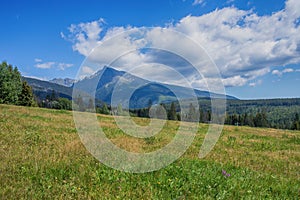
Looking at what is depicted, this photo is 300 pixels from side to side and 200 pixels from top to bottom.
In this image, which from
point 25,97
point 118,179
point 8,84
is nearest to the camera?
point 118,179

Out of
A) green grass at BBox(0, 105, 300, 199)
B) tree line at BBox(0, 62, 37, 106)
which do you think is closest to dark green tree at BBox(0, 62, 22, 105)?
tree line at BBox(0, 62, 37, 106)

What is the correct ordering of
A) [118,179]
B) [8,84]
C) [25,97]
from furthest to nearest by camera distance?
[25,97], [8,84], [118,179]

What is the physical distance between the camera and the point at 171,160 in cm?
868

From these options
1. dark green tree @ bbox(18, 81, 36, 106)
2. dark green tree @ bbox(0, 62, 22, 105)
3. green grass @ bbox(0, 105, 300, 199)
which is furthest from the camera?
dark green tree @ bbox(18, 81, 36, 106)

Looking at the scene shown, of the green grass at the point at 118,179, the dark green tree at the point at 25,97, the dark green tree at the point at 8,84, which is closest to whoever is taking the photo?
the green grass at the point at 118,179

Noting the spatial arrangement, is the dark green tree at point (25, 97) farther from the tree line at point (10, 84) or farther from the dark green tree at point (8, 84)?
the dark green tree at point (8, 84)

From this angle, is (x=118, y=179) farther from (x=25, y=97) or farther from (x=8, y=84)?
(x=25, y=97)

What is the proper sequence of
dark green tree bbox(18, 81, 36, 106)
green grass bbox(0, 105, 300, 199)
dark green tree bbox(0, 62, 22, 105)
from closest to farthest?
1. green grass bbox(0, 105, 300, 199)
2. dark green tree bbox(0, 62, 22, 105)
3. dark green tree bbox(18, 81, 36, 106)

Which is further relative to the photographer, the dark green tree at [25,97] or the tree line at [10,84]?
the dark green tree at [25,97]

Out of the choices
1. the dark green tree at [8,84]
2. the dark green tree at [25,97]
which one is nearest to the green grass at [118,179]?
the dark green tree at [8,84]

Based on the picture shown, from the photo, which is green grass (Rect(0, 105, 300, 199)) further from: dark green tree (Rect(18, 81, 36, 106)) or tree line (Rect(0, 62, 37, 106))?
dark green tree (Rect(18, 81, 36, 106))

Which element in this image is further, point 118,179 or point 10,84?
point 10,84

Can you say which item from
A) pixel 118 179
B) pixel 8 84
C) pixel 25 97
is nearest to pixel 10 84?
pixel 8 84

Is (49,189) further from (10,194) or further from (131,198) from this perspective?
(131,198)
